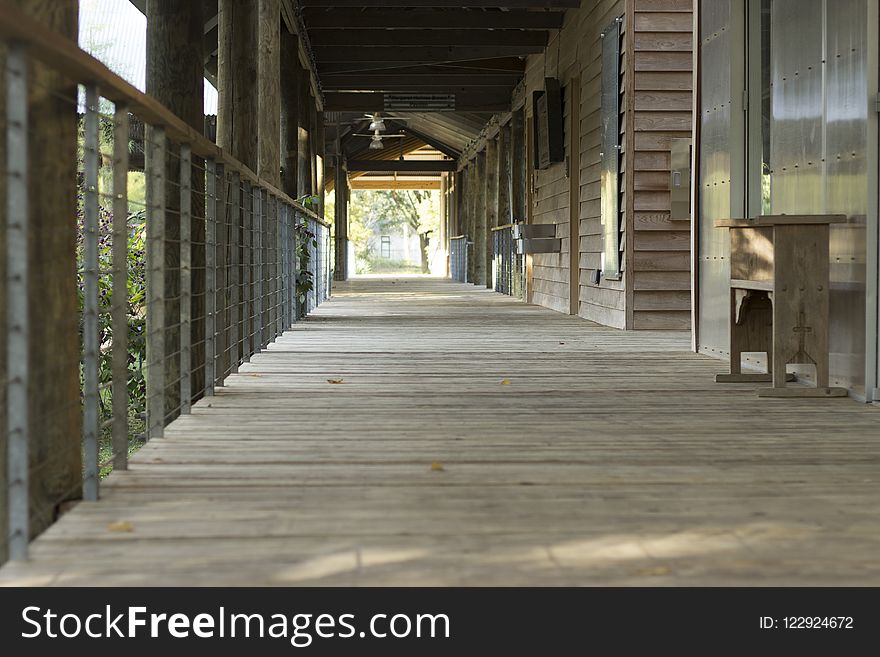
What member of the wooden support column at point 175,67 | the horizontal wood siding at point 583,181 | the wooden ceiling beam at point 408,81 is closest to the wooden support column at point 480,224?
the wooden ceiling beam at point 408,81

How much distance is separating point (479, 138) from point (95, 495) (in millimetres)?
18743

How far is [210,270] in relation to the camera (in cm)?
427

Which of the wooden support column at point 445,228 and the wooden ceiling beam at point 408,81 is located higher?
the wooden ceiling beam at point 408,81

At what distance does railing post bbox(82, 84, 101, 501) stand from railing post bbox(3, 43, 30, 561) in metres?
0.42

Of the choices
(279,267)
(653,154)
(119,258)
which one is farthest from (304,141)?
(119,258)

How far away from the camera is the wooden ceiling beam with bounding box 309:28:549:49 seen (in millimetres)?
12812

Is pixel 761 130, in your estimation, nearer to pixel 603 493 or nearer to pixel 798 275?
pixel 798 275

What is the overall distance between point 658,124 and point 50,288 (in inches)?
257

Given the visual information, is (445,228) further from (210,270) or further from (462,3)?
(210,270)

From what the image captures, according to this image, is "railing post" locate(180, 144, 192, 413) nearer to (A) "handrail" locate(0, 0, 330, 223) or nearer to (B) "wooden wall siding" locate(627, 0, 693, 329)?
(A) "handrail" locate(0, 0, 330, 223)

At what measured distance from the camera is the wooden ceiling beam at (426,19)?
38.8 feet

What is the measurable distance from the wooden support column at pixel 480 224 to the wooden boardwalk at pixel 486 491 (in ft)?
49.8

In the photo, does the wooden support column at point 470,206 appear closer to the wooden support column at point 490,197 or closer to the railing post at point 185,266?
the wooden support column at point 490,197
